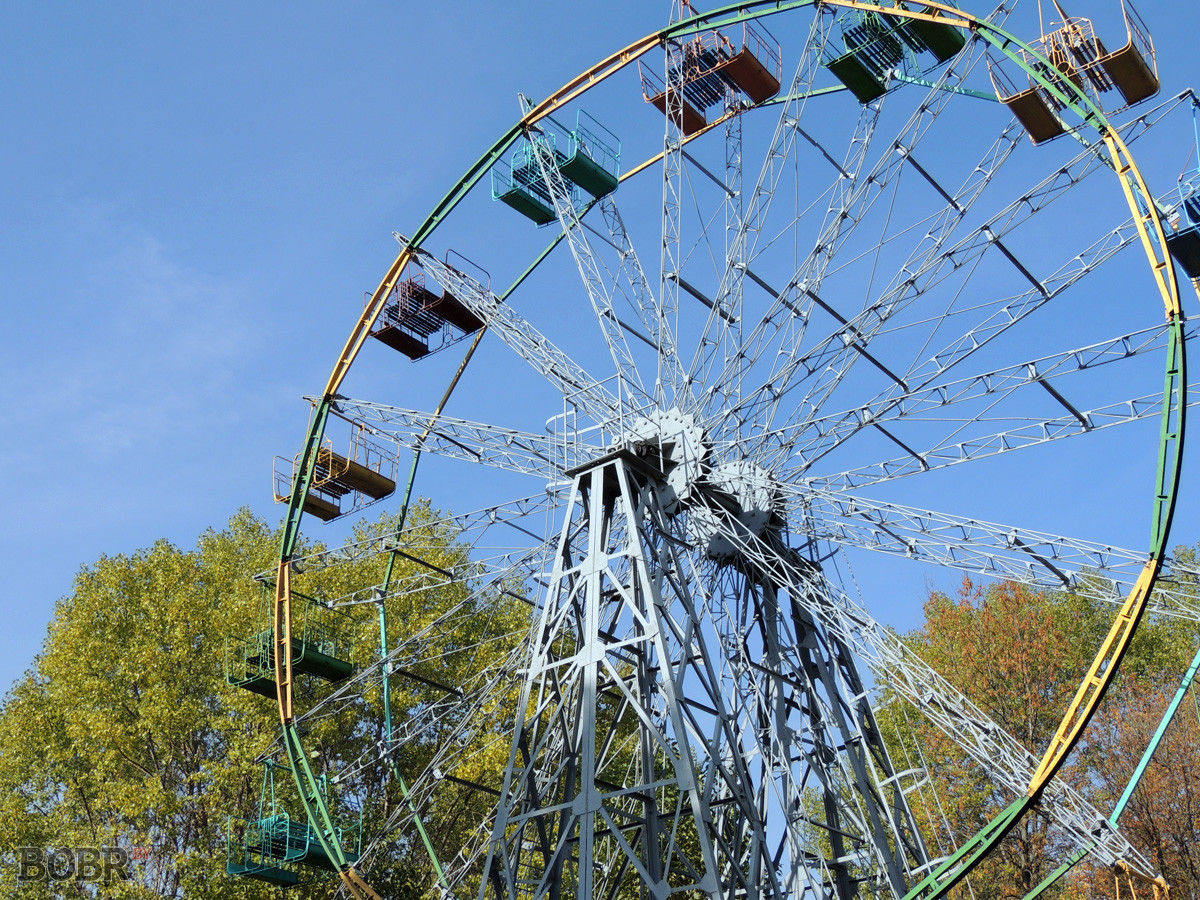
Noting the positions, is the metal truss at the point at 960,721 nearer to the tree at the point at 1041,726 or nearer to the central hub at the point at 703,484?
the central hub at the point at 703,484

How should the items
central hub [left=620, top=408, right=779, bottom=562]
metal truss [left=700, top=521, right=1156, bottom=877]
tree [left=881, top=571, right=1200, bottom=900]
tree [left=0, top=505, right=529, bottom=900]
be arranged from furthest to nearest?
tree [left=881, top=571, right=1200, bottom=900] < tree [left=0, top=505, right=529, bottom=900] < central hub [left=620, top=408, right=779, bottom=562] < metal truss [left=700, top=521, right=1156, bottom=877]

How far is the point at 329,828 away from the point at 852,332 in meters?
9.92

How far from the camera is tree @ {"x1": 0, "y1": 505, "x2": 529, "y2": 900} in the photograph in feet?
74.4

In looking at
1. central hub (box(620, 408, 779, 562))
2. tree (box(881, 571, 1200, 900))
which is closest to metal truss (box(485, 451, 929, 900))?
central hub (box(620, 408, 779, 562))

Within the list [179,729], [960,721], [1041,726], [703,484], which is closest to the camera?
[960,721]

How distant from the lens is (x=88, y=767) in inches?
1059

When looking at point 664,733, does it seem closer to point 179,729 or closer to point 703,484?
point 703,484

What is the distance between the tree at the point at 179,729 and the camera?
893 inches

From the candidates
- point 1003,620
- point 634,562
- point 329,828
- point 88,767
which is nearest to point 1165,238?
point 634,562

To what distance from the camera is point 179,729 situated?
23781 millimetres

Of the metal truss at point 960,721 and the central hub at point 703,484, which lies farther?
the central hub at point 703,484

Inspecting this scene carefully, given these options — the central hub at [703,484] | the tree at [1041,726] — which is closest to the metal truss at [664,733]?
the central hub at [703,484]

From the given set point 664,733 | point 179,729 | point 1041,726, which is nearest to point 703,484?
point 664,733

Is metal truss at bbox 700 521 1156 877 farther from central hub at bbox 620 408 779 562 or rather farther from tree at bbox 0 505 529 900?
tree at bbox 0 505 529 900
